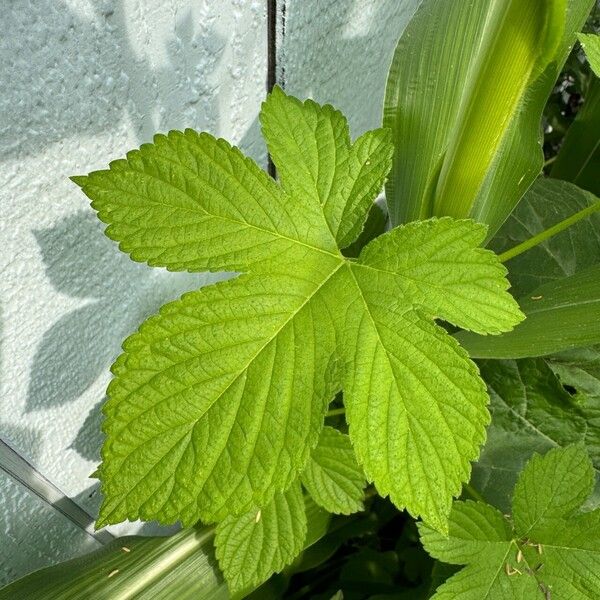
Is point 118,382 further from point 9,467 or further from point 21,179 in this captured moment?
point 9,467

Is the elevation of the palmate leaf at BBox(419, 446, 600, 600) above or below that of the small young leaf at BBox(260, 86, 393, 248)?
below

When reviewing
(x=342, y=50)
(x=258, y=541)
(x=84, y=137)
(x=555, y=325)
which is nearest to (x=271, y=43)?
(x=342, y=50)

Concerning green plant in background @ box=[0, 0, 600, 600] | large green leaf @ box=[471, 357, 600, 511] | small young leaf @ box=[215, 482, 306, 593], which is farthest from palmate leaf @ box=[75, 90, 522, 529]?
large green leaf @ box=[471, 357, 600, 511]

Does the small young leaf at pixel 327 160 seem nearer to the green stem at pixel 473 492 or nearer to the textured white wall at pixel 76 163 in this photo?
the textured white wall at pixel 76 163

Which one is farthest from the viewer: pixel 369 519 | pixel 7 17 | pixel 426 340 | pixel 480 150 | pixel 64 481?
pixel 369 519

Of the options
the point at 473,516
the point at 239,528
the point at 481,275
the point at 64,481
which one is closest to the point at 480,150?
the point at 481,275

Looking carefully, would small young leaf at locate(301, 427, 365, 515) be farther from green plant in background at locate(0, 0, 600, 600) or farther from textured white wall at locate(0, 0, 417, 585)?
textured white wall at locate(0, 0, 417, 585)

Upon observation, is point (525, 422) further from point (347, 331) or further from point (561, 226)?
point (347, 331)
